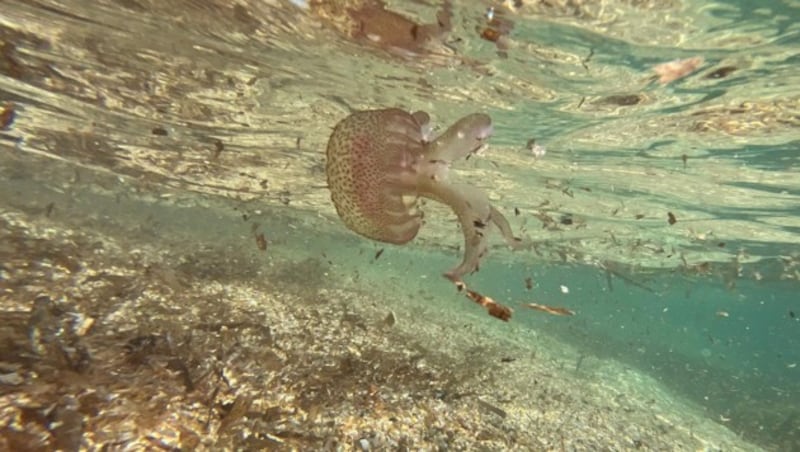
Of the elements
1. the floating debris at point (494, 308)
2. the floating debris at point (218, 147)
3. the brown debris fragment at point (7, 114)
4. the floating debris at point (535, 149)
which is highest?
the floating debris at point (535, 149)

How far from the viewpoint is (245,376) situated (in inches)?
272

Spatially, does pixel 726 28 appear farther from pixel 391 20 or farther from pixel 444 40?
pixel 391 20

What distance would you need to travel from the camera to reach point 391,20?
833 centimetres

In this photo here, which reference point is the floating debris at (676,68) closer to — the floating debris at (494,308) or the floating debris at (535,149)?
the floating debris at (535,149)

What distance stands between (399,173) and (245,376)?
14.3ft

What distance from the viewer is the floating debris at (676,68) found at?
890 centimetres

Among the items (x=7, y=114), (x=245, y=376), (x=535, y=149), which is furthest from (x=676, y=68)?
(x=7, y=114)

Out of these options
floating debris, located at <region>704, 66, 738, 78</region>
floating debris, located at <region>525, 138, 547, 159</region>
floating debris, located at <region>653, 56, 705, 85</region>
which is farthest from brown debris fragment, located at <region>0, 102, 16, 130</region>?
floating debris, located at <region>704, 66, 738, 78</region>

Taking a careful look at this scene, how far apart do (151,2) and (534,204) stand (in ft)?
56.1

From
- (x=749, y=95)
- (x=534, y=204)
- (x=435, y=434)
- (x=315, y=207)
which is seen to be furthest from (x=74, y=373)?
(x=315, y=207)

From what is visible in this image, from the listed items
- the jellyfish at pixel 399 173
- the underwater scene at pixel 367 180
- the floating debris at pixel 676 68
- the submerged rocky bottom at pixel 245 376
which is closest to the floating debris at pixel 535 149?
the underwater scene at pixel 367 180

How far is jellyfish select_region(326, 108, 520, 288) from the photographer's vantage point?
4281 millimetres

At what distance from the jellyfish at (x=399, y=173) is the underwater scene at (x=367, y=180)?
0.08 ft

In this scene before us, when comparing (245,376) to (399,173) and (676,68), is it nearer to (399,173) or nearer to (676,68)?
(399,173)
